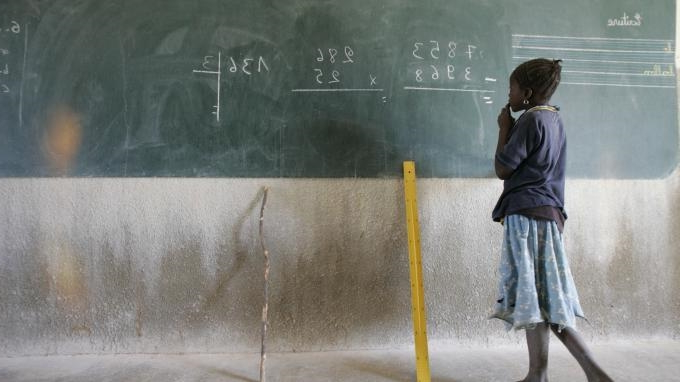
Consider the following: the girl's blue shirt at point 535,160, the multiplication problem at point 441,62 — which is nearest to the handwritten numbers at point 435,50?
the multiplication problem at point 441,62

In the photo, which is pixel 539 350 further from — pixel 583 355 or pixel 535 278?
pixel 535 278

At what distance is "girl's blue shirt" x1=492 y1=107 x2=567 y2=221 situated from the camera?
1.90 metres

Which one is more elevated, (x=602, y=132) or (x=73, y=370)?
(x=602, y=132)

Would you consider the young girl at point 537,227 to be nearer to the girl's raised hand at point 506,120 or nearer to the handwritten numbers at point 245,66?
the girl's raised hand at point 506,120

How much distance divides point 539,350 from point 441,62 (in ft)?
5.49

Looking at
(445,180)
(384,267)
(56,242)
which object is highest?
(445,180)

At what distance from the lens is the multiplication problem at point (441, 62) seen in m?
2.60

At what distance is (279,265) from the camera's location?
2.52m

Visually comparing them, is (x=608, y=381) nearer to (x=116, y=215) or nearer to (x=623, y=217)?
(x=623, y=217)

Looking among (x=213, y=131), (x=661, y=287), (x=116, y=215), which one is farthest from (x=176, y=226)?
(x=661, y=287)

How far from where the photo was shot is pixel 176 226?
2.52m

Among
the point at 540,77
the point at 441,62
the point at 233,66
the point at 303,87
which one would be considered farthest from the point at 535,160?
the point at 233,66

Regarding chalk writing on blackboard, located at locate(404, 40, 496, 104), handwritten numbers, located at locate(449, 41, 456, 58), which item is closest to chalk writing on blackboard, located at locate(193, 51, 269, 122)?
chalk writing on blackboard, located at locate(404, 40, 496, 104)

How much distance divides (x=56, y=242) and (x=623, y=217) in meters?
3.42
